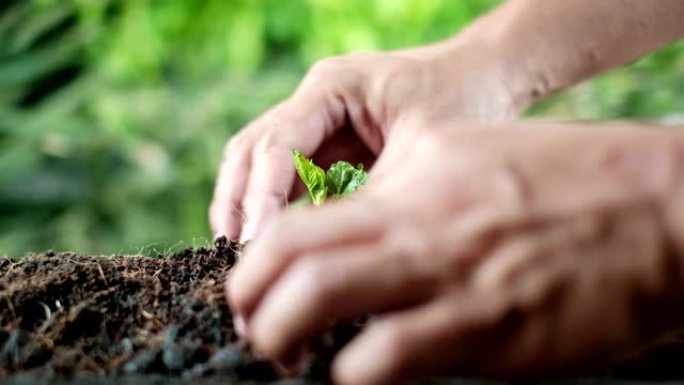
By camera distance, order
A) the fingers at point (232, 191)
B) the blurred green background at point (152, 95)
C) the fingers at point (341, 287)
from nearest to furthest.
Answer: the fingers at point (341, 287) → the fingers at point (232, 191) → the blurred green background at point (152, 95)

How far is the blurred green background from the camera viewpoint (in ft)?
8.05

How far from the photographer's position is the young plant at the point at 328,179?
2.39 feet

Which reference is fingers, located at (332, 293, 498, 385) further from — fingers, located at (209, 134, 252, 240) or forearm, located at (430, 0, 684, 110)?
forearm, located at (430, 0, 684, 110)

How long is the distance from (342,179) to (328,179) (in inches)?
0.4

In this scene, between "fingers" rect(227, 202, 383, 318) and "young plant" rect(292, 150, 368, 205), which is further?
"young plant" rect(292, 150, 368, 205)

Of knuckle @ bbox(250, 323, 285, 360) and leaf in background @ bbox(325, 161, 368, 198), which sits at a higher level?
leaf in background @ bbox(325, 161, 368, 198)

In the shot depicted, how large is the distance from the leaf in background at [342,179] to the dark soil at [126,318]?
91 mm

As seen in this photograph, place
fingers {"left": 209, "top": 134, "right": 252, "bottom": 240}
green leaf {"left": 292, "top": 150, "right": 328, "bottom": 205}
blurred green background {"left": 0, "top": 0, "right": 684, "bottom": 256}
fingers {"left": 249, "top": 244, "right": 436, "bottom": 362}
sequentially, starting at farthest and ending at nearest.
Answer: blurred green background {"left": 0, "top": 0, "right": 684, "bottom": 256}, fingers {"left": 209, "top": 134, "right": 252, "bottom": 240}, green leaf {"left": 292, "top": 150, "right": 328, "bottom": 205}, fingers {"left": 249, "top": 244, "right": 436, "bottom": 362}

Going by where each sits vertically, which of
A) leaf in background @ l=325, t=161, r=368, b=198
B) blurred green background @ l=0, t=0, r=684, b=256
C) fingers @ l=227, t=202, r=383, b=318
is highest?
blurred green background @ l=0, t=0, r=684, b=256

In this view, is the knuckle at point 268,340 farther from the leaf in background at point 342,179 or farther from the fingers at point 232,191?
the fingers at point 232,191

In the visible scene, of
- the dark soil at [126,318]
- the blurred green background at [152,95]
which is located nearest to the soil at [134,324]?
the dark soil at [126,318]

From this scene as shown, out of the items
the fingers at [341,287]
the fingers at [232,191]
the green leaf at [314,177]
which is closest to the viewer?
the fingers at [341,287]

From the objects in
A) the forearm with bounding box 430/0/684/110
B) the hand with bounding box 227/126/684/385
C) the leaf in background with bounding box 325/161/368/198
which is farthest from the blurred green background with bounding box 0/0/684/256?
the hand with bounding box 227/126/684/385

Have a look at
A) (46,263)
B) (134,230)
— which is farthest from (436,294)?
(134,230)
